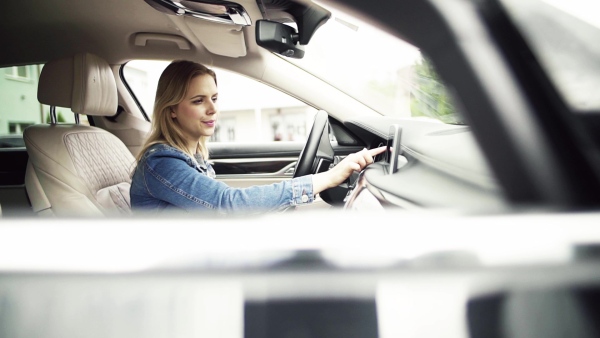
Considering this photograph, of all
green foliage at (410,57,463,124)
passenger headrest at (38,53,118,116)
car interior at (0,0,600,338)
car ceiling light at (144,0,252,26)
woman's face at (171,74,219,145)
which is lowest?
car interior at (0,0,600,338)

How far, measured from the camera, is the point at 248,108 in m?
2.82

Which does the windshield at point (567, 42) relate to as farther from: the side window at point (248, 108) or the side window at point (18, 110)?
the side window at point (18, 110)

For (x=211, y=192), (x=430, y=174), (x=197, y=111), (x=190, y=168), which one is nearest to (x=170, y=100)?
(x=197, y=111)

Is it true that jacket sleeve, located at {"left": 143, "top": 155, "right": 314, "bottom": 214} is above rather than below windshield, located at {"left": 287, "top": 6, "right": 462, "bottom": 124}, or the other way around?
below

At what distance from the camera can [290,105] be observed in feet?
8.37

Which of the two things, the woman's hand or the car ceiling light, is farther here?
the car ceiling light

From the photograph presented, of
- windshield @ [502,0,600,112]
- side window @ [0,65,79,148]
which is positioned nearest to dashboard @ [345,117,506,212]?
windshield @ [502,0,600,112]

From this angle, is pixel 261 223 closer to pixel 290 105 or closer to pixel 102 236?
pixel 102 236

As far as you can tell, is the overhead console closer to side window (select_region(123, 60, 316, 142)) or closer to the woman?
the woman

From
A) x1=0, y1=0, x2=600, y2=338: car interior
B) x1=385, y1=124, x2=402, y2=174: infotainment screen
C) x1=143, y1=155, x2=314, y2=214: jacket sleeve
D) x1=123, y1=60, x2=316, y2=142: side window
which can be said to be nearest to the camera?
x1=0, y1=0, x2=600, y2=338: car interior

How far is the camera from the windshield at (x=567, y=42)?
65 cm

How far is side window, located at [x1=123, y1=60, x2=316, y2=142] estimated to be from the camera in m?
2.57

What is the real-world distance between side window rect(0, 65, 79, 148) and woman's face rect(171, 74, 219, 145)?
2.81 feet

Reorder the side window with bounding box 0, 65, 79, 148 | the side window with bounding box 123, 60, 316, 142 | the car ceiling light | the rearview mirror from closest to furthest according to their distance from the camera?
the rearview mirror < the car ceiling light < the side window with bounding box 0, 65, 79, 148 < the side window with bounding box 123, 60, 316, 142
